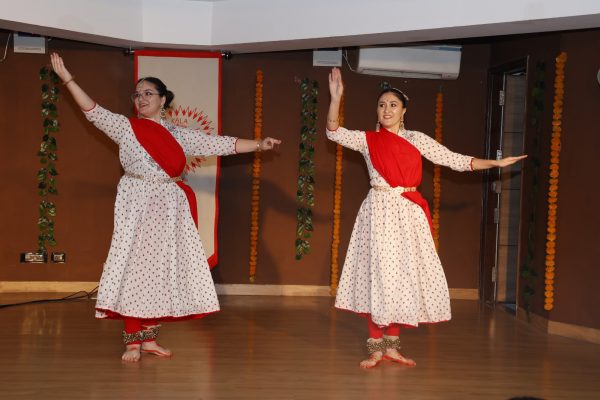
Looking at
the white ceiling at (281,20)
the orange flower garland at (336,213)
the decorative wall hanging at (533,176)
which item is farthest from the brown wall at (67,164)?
the decorative wall hanging at (533,176)

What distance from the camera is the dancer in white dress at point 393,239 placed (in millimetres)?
4344

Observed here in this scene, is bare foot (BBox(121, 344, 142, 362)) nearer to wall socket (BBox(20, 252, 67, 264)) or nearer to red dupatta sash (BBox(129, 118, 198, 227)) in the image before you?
red dupatta sash (BBox(129, 118, 198, 227))

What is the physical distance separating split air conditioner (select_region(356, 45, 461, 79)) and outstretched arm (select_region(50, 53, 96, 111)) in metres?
2.57

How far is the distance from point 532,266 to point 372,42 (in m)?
1.87

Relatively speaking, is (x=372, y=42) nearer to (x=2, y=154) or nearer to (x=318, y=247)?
(x=318, y=247)

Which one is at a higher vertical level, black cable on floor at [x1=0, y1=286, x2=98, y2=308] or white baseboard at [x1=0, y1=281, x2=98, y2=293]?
white baseboard at [x1=0, y1=281, x2=98, y2=293]

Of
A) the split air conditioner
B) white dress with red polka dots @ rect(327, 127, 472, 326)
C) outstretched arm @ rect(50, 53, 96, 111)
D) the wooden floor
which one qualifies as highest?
the split air conditioner

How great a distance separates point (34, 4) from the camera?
5219 millimetres

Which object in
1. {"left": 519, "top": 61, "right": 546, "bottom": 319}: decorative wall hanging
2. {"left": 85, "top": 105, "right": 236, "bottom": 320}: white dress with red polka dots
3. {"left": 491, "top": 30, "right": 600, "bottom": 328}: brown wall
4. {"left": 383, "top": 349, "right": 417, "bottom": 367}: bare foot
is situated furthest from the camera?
{"left": 519, "top": 61, "right": 546, "bottom": 319}: decorative wall hanging

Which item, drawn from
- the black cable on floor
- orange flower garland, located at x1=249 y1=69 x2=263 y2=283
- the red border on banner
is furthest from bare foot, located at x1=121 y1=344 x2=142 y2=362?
orange flower garland, located at x1=249 y1=69 x2=263 y2=283

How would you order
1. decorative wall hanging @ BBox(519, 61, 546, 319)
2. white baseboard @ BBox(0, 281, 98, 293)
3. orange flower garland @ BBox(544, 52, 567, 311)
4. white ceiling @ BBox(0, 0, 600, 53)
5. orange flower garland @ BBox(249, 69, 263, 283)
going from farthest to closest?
orange flower garland @ BBox(249, 69, 263, 283), white baseboard @ BBox(0, 281, 98, 293), decorative wall hanging @ BBox(519, 61, 546, 319), orange flower garland @ BBox(544, 52, 567, 311), white ceiling @ BBox(0, 0, 600, 53)

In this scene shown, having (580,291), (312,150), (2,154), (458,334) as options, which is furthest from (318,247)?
(2,154)

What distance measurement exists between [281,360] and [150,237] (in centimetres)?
97

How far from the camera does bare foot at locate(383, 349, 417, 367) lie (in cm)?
444
